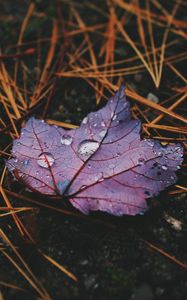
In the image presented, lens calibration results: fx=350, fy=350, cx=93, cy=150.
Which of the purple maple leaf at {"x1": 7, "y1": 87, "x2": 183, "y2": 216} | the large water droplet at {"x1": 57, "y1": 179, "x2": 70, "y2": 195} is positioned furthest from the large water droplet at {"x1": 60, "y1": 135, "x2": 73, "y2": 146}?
the large water droplet at {"x1": 57, "y1": 179, "x2": 70, "y2": 195}

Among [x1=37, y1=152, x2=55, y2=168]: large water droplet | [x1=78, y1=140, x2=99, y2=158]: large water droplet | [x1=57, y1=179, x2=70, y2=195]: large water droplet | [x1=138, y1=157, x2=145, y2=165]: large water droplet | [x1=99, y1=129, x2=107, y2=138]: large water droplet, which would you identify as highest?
[x1=37, y1=152, x2=55, y2=168]: large water droplet

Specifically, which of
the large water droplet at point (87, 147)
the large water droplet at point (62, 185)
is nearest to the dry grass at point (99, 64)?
the large water droplet at point (62, 185)

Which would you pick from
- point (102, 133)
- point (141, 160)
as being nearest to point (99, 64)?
point (102, 133)

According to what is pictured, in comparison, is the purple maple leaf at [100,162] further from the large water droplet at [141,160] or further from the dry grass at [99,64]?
the dry grass at [99,64]

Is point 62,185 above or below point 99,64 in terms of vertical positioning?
below

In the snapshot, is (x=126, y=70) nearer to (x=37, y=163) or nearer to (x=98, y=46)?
(x=98, y=46)

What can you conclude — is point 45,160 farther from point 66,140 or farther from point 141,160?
point 141,160

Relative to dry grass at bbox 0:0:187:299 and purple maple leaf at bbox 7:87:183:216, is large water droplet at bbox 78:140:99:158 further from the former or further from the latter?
dry grass at bbox 0:0:187:299

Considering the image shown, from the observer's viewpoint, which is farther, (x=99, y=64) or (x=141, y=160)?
(x=99, y=64)
